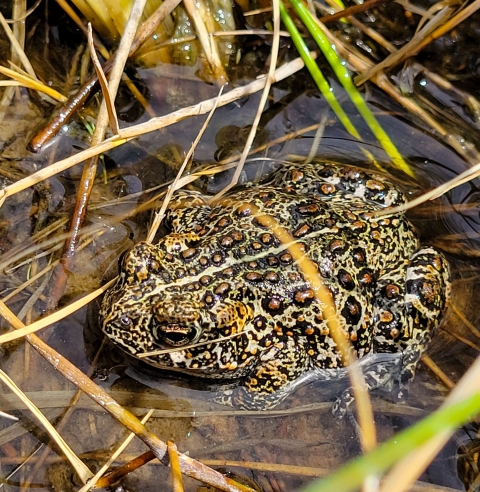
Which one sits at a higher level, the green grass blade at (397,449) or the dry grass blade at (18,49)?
the dry grass blade at (18,49)

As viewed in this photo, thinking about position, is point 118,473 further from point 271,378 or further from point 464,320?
point 464,320

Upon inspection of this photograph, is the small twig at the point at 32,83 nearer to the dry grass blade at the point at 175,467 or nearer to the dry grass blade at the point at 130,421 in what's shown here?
the dry grass blade at the point at 130,421

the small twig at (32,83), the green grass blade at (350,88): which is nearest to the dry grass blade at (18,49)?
the small twig at (32,83)

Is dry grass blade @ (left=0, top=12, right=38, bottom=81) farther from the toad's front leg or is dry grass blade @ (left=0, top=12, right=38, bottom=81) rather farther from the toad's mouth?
the toad's front leg

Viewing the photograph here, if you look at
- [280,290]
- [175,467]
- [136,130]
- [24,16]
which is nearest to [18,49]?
[24,16]

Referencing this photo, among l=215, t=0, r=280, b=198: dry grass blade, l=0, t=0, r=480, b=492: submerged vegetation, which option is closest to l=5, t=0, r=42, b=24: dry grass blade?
l=0, t=0, r=480, b=492: submerged vegetation

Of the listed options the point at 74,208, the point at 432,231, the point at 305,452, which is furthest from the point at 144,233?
the point at 432,231
